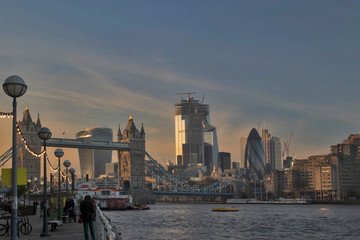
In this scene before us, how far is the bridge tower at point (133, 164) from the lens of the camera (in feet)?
604

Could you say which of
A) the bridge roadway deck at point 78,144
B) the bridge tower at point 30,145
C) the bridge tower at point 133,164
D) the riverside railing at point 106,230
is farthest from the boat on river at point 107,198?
the riverside railing at point 106,230

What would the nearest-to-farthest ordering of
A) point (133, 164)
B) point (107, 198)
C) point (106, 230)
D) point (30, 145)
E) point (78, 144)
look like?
point (106, 230) → point (107, 198) → point (30, 145) → point (78, 144) → point (133, 164)

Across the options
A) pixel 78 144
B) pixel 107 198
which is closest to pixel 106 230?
pixel 107 198

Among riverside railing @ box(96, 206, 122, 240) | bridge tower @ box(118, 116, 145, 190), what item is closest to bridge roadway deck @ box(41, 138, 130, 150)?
bridge tower @ box(118, 116, 145, 190)

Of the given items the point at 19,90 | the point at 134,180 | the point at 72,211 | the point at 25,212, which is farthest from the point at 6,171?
the point at 134,180

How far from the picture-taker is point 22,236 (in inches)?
1011

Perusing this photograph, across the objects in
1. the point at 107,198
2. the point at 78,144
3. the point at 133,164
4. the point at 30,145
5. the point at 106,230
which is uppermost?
the point at 78,144

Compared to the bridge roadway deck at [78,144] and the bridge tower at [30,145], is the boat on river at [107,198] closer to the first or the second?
the bridge tower at [30,145]

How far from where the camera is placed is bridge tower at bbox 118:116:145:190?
184m

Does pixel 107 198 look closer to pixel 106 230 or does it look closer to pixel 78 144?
pixel 78 144

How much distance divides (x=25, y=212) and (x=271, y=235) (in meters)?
23.3

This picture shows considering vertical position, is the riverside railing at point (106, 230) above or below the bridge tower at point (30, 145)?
below

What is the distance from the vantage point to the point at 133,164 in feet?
609

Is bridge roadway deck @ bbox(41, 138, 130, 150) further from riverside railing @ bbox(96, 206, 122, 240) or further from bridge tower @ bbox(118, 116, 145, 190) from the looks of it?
riverside railing @ bbox(96, 206, 122, 240)
